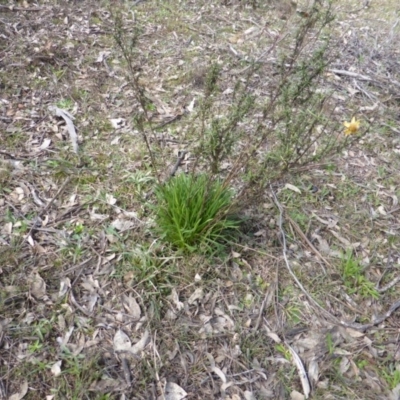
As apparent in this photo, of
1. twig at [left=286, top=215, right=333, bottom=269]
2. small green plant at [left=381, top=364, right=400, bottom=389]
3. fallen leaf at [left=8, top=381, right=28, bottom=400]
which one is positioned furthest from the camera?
twig at [left=286, top=215, right=333, bottom=269]

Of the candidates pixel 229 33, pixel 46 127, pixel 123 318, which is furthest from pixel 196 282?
pixel 229 33

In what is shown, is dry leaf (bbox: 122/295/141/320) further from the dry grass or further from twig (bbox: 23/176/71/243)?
twig (bbox: 23/176/71/243)

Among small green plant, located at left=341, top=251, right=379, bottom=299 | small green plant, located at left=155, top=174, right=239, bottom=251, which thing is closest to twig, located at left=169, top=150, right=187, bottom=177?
small green plant, located at left=155, top=174, right=239, bottom=251

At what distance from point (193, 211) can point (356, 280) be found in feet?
3.61

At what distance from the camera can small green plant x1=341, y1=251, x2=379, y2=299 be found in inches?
97.3

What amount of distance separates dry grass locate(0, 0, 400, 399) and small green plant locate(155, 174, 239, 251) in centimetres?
13

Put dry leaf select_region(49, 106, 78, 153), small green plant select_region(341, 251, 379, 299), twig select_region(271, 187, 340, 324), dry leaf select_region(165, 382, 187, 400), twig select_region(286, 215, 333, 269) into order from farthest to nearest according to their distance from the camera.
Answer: dry leaf select_region(49, 106, 78, 153), twig select_region(286, 215, 333, 269), small green plant select_region(341, 251, 379, 299), twig select_region(271, 187, 340, 324), dry leaf select_region(165, 382, 187, 400)

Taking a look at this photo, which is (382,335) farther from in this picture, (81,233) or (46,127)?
(46,127)

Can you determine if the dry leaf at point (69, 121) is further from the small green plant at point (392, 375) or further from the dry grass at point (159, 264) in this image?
the small green plant at point (392, 375)

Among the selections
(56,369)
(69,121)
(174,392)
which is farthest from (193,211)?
(69,121)

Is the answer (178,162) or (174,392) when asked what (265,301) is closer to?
(174,392)

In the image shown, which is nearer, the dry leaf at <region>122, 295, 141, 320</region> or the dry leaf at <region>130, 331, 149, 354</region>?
the dry leaf at <region>130, 331, 149, 354</region>

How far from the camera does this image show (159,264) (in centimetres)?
243

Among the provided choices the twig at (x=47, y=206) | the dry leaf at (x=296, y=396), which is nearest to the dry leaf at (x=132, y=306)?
the twig at (x=47, y=206)
